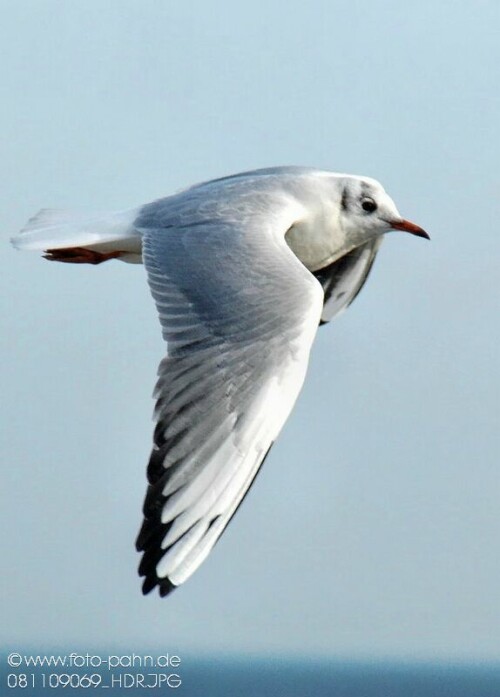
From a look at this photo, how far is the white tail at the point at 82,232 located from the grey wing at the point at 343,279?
0.82m

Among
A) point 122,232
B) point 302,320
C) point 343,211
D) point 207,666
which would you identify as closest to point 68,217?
point 122,232

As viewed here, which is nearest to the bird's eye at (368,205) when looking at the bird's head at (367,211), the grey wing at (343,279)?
the bird's head at (367,211)

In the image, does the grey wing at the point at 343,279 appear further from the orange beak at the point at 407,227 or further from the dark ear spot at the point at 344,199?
the dark ear spot at the point at 344,199

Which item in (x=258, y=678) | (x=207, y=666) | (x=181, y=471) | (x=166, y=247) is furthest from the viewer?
(x=207, y=666)

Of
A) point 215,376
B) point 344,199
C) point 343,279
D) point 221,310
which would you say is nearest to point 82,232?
point 344,199

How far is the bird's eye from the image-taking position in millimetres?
6117

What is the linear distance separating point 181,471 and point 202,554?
0.75 ft

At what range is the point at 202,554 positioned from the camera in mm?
4629

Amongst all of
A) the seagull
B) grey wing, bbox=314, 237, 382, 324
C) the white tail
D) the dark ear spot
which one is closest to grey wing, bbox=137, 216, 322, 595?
the seagull

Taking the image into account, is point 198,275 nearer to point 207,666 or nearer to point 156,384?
point 156,384

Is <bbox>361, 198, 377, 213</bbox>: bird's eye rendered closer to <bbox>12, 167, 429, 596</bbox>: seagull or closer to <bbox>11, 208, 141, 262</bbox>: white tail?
<bbox>12, 167, 429, 596</bbox>: seagull

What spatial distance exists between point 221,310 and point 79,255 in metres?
1.39

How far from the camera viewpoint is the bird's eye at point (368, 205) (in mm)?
6117

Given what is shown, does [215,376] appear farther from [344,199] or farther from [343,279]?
[343,279]
